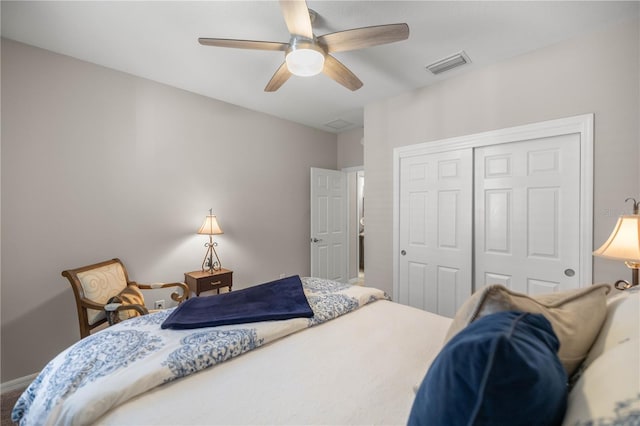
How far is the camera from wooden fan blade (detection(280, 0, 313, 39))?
1.50 metres

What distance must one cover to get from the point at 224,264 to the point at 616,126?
389 centimetres

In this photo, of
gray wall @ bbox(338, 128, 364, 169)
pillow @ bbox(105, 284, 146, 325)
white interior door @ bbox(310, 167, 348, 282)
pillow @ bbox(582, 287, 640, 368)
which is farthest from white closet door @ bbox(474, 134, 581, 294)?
pillow @ bbox(105, 284, 146, 325)

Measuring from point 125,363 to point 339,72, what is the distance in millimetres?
2144

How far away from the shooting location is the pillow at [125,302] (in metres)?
2.08

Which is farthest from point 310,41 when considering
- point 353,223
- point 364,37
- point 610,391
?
point 353,223

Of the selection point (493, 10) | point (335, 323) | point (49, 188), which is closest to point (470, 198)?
point (493, 10)

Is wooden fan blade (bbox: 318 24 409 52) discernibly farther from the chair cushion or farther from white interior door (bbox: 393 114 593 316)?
the chair cushion

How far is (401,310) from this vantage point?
183 centimetres

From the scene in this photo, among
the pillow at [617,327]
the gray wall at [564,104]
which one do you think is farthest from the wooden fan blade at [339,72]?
the pillow at [617,327]

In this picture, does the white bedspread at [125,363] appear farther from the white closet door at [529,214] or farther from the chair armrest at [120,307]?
the white closet door at [529,214]

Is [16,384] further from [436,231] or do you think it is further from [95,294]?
[436,231]

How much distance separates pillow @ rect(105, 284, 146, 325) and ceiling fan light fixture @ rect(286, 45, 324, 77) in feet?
7.02

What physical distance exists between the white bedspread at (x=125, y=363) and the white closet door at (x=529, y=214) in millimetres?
2022

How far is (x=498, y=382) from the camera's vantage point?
44 centimetres
